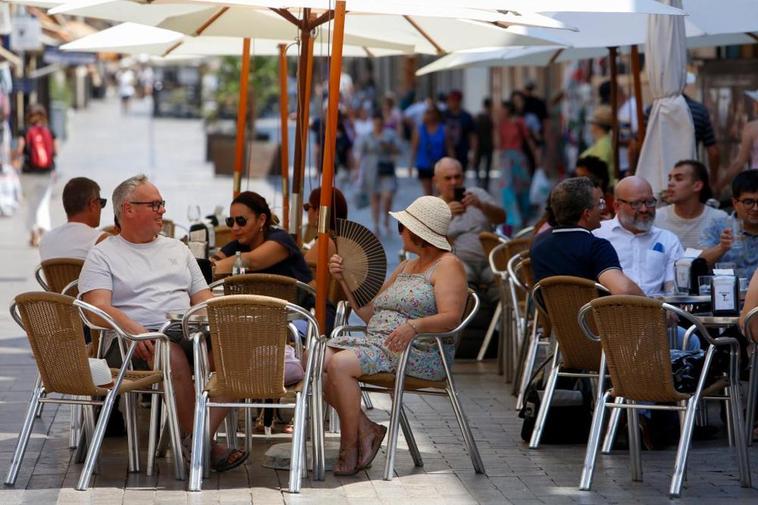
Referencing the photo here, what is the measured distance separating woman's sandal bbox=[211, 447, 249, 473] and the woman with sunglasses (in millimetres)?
1377

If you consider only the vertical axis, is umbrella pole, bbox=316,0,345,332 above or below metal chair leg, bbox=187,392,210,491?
above

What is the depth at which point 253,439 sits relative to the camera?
26.5 ft

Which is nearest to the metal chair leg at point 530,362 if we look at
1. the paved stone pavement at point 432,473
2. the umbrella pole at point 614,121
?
the paved stone pavement at point 432,473

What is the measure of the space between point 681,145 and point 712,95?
5441 mm

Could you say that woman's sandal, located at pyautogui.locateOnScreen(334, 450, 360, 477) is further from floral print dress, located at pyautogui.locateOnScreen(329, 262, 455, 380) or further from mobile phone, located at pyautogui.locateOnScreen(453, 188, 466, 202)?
mobile phone, located at pyautogui.locateOnScreen(453, 188, 466, 202)

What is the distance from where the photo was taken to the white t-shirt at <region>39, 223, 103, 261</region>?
29.3 feet

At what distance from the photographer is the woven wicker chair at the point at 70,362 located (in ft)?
21.7

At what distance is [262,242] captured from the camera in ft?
27.3

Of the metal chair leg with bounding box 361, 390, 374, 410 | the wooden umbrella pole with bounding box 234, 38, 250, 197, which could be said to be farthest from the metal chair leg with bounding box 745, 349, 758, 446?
the wooden umbrella pole with bounding box 234, 38, 250, 197

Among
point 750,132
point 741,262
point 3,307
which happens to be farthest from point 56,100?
point 741,262

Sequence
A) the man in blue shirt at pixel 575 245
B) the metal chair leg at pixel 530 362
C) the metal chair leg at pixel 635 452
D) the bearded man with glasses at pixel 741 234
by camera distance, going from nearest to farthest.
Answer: the metal chair leg at pixel 635 452
the man in blue shirt at pixel 575 245
the bearded man with glasses at pixel 741 234
the metal chair leg at pixel 530 362

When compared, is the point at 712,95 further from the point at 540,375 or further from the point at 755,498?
the point at 755,498

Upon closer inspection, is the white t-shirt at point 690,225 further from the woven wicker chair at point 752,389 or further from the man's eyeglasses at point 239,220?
the man's eyeglasses at point 239,220

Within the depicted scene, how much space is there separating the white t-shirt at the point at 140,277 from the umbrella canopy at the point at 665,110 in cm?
371
